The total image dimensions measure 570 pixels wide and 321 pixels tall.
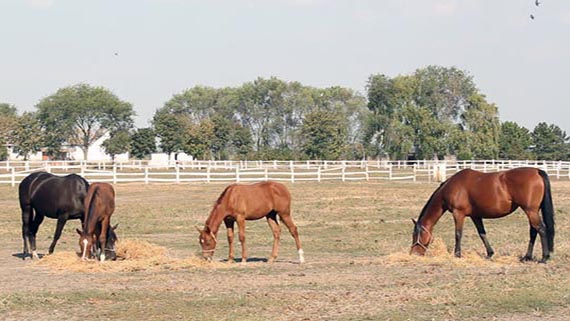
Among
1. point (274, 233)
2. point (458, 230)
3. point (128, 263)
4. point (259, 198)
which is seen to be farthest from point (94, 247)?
point (458, 230)

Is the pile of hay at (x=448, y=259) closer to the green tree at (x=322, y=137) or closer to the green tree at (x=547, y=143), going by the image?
the green tree at (x=322, y=137)

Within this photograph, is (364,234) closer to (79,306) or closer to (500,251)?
(500,251)

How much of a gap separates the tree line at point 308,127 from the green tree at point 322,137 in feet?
0.40

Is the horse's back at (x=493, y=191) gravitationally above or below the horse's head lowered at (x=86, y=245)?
above

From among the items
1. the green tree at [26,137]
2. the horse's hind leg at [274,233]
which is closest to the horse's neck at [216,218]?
the horse's hind leg at [274,233]

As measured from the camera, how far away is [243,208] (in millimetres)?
15688

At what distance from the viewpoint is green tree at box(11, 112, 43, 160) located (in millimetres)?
96681

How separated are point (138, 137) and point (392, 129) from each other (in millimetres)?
29000

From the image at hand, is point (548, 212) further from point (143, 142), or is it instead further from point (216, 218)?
point (143, 142)

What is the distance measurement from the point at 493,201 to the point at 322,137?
7598cm

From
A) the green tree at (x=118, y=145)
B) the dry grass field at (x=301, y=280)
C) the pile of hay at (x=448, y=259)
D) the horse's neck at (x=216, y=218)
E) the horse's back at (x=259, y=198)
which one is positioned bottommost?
the dry grass field at (x=301, y=280)

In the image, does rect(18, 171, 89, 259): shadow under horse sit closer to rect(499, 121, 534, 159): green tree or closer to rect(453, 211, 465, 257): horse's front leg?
rect(453, 211, 465, 257): horse's front leg

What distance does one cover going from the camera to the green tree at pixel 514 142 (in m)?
94.6

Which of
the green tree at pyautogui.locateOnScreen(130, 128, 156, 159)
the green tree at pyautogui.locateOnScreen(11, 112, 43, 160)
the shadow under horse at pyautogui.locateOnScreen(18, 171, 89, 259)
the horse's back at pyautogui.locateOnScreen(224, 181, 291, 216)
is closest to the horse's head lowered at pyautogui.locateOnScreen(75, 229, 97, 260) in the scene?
the shadow under horse at pyautogui.locateOnScreen(18, 171, 89, 259)
